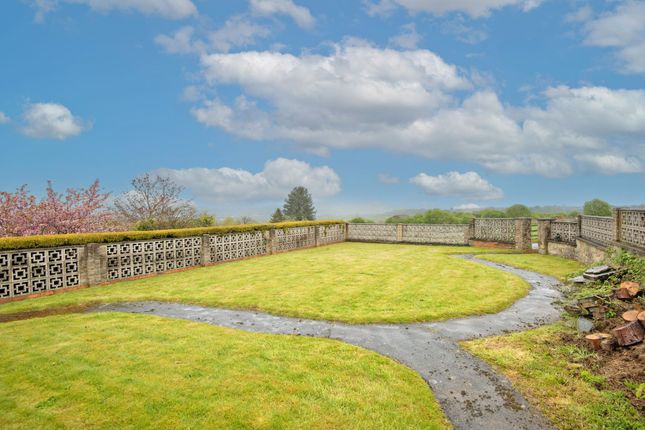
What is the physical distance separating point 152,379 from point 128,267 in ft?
32.1

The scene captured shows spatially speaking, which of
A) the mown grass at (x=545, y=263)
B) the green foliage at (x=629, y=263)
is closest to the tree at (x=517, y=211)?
the mown grass at (x=545, y=263)

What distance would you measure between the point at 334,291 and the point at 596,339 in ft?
19.6

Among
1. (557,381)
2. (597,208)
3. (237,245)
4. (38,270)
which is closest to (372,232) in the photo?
(237,245)

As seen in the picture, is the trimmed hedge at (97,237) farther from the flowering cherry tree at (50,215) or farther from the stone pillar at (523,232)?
the stone pillar at (523,232)

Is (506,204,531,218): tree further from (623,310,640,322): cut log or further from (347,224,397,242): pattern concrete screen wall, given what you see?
(623,310,640,322): cut log

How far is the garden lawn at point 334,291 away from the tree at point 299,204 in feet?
158

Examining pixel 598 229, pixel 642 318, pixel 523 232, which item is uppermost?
pixel 598 229

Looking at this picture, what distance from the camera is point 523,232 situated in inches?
811

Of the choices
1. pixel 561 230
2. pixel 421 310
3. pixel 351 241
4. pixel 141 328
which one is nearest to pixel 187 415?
pixel 141 328

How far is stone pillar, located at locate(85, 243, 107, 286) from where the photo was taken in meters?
12.0

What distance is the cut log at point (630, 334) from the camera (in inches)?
221

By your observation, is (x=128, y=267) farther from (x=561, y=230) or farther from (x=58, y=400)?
(x=561, y=230)

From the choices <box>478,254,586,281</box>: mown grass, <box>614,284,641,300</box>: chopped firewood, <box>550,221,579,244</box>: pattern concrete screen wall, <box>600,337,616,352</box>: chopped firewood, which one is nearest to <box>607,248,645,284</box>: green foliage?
<box>614,284,641,300</box>: chopped firewood

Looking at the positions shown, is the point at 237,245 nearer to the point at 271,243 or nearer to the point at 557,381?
the point at 271,243
